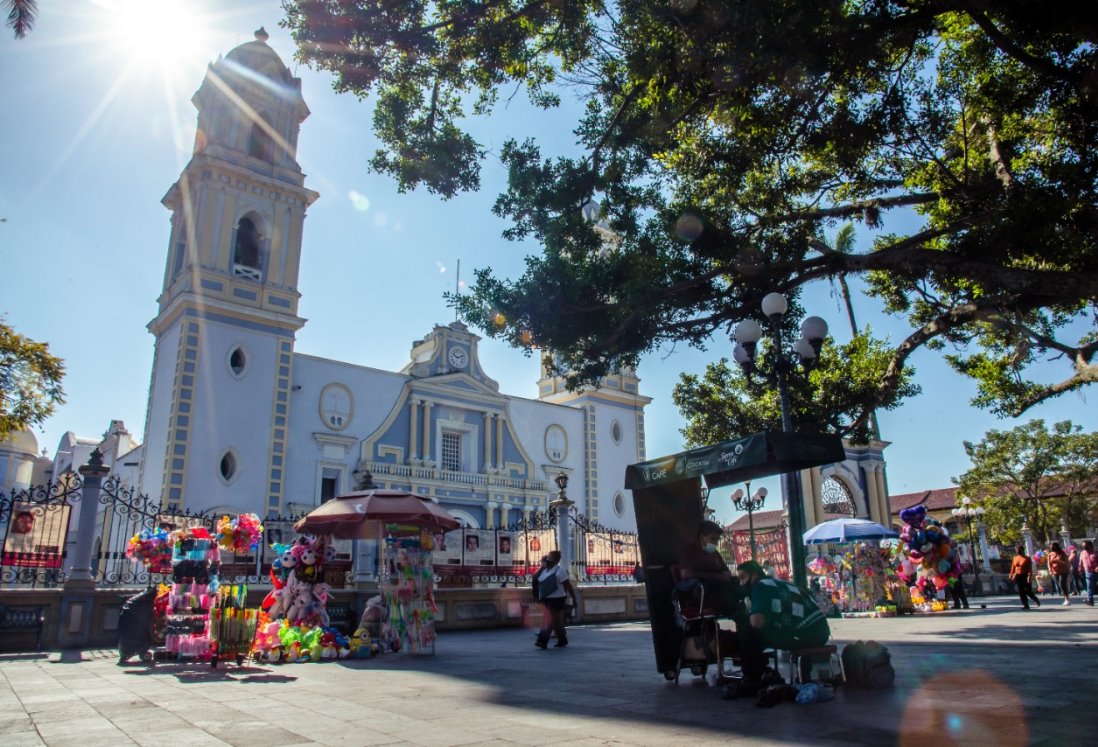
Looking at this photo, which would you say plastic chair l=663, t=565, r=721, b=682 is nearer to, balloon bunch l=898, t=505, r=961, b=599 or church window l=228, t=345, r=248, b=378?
balloon bunch l=898, t=505, r=961, b=599

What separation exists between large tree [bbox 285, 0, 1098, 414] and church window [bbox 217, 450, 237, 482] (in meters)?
15.0

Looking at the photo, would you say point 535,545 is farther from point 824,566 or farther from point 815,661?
point 815,661

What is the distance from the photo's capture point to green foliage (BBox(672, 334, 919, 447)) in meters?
11.5

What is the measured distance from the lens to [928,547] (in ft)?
56.2

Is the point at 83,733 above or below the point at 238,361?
below

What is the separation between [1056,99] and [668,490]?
679 cm

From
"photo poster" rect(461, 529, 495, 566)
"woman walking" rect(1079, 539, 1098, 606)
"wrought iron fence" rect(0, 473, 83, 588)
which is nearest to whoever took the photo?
"wrought iron fence" rect(0, 473, 83, 588)

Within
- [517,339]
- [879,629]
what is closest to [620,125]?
[517,339]

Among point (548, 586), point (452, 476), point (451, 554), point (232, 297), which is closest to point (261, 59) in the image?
point (232, 297)

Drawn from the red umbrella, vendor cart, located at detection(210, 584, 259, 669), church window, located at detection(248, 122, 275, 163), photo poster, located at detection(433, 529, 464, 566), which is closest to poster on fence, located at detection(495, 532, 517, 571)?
photo poster, located at detection(433, 529, 464, 566)

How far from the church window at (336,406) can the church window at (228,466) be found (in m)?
3.64

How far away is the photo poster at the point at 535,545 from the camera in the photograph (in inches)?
773

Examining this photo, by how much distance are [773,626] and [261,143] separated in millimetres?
26327

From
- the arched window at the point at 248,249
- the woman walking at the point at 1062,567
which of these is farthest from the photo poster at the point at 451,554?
the woman walking at the point at 1062,567
